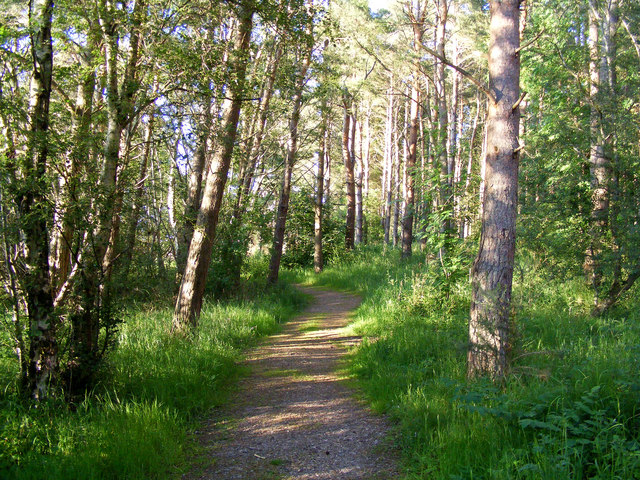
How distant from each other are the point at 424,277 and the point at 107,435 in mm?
6848

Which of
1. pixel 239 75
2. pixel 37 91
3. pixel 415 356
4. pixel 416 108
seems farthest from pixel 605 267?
pixel 416 108

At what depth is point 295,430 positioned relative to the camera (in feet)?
14.5

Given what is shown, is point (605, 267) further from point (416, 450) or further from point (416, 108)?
point (416, 108)

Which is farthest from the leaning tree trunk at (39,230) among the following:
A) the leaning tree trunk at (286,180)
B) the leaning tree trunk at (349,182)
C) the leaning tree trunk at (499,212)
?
the leaning tree trunk at (349,182)

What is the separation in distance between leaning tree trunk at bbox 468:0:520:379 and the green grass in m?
3.01

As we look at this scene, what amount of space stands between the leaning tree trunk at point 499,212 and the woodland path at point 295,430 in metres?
1.33

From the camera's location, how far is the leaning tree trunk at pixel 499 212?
14.4 feet

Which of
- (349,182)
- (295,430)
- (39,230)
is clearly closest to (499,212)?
(295,430)

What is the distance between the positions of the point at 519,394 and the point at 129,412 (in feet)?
11.2

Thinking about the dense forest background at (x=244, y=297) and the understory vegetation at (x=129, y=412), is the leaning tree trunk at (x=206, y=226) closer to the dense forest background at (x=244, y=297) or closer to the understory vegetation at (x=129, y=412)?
the dense forest background at (x=244, y=297)

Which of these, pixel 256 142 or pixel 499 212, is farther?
pixel 256 142

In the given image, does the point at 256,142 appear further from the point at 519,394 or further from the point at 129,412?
the point at 519,394

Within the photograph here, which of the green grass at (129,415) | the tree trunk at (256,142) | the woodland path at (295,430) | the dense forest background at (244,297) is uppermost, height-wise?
the tree trunk at (256,142)

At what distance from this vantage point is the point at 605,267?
721cm
